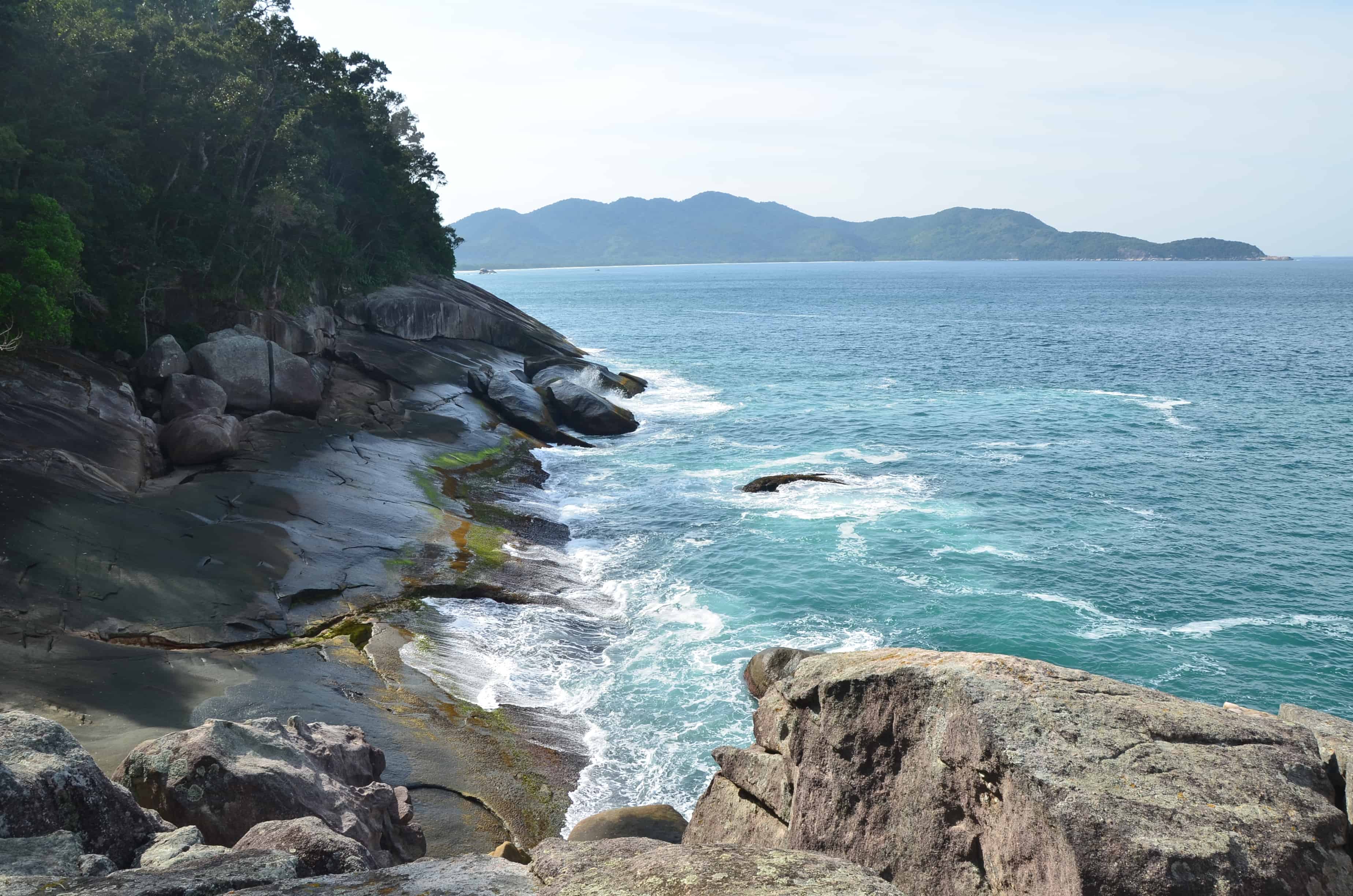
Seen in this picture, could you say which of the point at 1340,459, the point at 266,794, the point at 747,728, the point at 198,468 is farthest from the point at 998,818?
the point at 1340,459

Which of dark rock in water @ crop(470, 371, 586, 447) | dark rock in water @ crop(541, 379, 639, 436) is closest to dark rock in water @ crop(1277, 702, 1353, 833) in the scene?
dark rock in water @ crop(470, 371, 586, 447)

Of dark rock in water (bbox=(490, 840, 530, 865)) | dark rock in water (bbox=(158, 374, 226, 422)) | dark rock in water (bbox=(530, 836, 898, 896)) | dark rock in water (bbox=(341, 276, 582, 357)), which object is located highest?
dark rock in water (bbox=(341, 276, 582, 357))

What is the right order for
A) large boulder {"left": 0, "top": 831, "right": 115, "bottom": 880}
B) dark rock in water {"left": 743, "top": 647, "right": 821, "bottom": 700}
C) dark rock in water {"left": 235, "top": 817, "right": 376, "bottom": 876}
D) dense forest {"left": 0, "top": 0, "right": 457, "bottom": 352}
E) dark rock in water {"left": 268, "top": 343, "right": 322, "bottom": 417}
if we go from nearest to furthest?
large boulder {"left": 0, "top": 831, "right": 115, "bottom": 880} < dark rock in water {"left": 235, "top": 817, "right": 376, "bottom": 876} < dark rock in water {"left": 743, "top": 647, "right": 821, "bottom": 700} < dense forest {"left": 0, "top": 0, "right": 457, "bottom": 352} < dark rock in water {"left": 268, "top": 343, "right": 322, "bottom": 417}

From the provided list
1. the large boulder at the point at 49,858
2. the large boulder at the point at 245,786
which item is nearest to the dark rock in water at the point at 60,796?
the large boulder at the point at 49,858

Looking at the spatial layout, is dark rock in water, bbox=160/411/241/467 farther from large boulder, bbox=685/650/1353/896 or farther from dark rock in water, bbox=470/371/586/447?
large boulder, bbox=685/650/1353/896

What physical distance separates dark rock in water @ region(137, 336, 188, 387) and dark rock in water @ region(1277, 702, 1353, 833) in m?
39.3

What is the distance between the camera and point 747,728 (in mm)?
21766

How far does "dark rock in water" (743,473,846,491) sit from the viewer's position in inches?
1619

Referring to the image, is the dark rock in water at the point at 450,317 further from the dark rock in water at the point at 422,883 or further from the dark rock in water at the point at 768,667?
the dark rock in water at the point at 422,883

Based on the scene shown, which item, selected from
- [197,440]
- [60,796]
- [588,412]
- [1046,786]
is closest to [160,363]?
[197,440]

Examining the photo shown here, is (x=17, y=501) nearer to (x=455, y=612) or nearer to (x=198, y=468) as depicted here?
(x=198, y=468)

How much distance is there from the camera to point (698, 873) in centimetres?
763

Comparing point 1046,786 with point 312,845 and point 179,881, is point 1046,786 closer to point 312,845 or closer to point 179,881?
point 312,845

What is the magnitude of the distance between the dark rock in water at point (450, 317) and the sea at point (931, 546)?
37.2 ft
